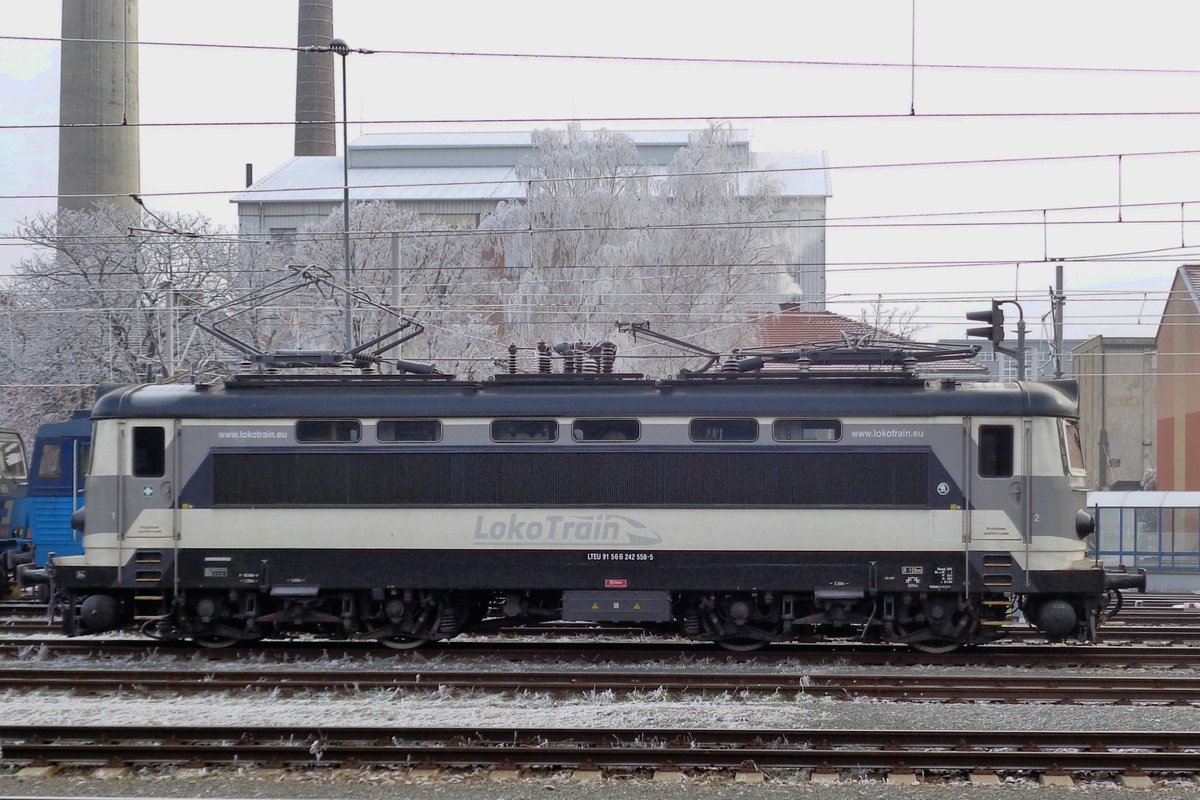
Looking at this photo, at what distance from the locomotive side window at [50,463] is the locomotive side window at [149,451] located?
7.93 m

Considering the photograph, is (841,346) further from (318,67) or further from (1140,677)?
(318,67)

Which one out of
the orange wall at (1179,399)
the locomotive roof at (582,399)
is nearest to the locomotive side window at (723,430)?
the locomotive roof at (582,399)

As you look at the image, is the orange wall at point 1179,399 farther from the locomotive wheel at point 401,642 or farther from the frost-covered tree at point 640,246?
the locomotive wheel at point 401,642

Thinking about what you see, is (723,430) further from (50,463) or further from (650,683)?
(50,463)

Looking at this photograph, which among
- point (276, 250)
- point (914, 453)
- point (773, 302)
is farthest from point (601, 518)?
point (276, 250)

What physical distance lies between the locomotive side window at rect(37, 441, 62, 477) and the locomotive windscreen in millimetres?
8693

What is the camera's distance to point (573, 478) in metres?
14.9

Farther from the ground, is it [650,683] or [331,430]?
[331,430]

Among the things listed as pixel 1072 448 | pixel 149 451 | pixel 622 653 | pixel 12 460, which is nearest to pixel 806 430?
pixel 1072 448

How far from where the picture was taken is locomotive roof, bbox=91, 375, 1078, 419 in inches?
583

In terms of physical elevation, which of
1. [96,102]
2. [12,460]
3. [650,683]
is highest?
[96,102]

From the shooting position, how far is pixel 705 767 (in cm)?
1001

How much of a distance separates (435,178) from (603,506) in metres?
54.6

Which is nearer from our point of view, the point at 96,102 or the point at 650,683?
the point at 650,683
